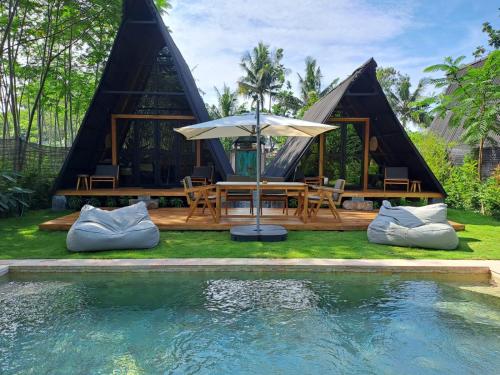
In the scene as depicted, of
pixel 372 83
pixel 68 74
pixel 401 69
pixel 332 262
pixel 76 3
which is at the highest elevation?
pixel 401 69

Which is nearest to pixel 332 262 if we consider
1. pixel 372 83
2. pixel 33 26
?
pixel 372 83

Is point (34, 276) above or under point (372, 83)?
under

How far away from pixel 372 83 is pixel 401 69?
33.3 metres

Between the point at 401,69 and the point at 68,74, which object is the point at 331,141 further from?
the point at 401,69

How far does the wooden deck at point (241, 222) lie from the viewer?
23.3ft

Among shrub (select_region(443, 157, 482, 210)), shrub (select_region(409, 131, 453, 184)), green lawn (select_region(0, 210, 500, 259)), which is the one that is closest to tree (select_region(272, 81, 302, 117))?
A: shrub (select_region(409, 131, 453, 184))

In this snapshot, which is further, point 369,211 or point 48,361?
point 369,211

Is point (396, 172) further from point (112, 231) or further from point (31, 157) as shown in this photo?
point (31, 157)

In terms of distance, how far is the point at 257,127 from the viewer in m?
6.33

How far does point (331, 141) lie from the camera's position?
444 inches

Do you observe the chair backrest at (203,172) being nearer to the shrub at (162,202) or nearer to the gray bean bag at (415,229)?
the shrub at (162,202)

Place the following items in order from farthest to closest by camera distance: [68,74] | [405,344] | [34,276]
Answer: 1. [68,74]
2. [34,276]
3. [405,344]

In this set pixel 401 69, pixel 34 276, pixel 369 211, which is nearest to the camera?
pixel 34 276

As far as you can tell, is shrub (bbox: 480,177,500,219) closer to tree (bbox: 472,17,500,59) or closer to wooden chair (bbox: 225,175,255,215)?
wooden chair (bbox: 225,175,255,215)
